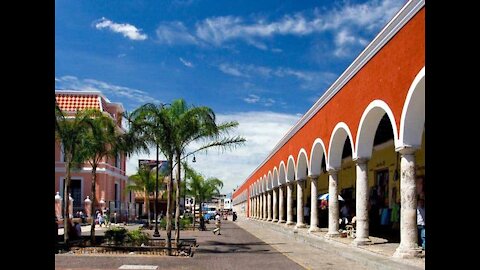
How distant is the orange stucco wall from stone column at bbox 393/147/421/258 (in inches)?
34.7

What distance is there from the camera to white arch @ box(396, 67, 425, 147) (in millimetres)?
11852

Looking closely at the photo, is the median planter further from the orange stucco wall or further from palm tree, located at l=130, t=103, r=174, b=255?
the orange stucco wall

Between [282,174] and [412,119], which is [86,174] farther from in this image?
[412,119]

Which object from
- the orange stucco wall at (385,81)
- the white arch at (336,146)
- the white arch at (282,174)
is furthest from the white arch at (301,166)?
the white arch at (336,146)

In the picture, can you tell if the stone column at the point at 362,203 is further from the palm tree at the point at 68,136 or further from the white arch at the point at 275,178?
the white arch at the point at 275,178

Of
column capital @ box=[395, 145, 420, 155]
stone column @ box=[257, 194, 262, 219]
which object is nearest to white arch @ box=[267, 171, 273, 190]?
stone column @ box=[257, 194, 262, 219]

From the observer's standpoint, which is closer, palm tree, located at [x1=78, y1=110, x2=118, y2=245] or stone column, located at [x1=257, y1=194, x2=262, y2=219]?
palm tree, located at [x1=78, y1=110, x2=118, y2=245]

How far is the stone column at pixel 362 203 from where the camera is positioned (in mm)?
15591

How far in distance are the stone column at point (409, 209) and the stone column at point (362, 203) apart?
10.6 feet

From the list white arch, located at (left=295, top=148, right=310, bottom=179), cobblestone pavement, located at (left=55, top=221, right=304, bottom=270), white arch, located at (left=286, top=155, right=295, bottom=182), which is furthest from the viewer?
white arch, located at (left=286, top=155, right=295, bottom=182)

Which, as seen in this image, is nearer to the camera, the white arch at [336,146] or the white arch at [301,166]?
the white arch at [336,146]

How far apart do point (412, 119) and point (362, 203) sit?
4.18 meters

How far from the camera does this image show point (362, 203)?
15594 millimetres
